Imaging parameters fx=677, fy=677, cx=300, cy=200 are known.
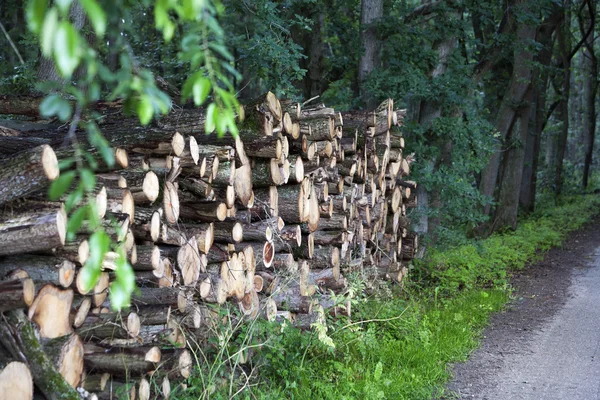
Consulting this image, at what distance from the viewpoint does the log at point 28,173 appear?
12.2 feet

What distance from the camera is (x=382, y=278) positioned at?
30.0ft

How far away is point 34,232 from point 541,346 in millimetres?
5548

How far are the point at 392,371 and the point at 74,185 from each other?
338 cm

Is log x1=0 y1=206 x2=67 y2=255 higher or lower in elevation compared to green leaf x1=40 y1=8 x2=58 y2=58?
lower

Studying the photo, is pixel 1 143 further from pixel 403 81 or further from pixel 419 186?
pixel 419 186

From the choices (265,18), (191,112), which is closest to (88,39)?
(265,18)

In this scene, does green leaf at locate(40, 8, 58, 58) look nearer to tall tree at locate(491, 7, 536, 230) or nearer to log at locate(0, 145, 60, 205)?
log at locate(0, 145, 60, 205)

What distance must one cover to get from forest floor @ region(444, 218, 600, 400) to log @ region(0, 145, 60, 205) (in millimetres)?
3924

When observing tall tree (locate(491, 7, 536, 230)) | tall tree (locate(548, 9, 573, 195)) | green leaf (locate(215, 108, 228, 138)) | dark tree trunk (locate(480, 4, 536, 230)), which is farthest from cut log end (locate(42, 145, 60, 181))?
tall tree (locate(548, 9, 573, 195))

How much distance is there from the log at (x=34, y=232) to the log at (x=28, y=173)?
14 cm

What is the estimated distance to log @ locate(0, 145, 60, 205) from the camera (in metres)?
3.72

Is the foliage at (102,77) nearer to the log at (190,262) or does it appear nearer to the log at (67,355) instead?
the log at (67,355)

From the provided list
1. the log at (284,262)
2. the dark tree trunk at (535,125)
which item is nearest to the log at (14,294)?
the log at (284,262)

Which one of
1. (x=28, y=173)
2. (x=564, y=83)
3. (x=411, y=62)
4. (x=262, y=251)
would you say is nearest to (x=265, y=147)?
(x=262, y=251)
